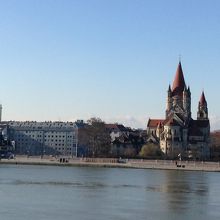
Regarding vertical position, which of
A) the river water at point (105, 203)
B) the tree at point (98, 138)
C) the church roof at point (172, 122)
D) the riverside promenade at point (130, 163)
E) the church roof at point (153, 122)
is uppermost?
the church roof at point (153, 122)

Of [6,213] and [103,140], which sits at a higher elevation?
[103,140]

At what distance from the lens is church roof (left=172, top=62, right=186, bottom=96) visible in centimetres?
14912

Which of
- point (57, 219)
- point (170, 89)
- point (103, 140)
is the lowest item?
point (57, 219)

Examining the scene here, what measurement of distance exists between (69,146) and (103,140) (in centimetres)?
5599

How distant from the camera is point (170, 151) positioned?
136750mm

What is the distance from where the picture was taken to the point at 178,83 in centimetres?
15000

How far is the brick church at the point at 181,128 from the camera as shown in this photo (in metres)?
138

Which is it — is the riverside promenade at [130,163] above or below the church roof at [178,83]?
below

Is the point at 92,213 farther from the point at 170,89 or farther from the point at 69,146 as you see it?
the point at 69,146

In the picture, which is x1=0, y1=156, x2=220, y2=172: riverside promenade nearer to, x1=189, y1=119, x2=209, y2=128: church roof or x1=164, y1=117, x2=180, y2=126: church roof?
x1=164, y1=117, x2=180, y2=126: church roof

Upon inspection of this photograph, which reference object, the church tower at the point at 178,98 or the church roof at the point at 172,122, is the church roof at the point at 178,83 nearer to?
the church tower at the point at 178,98

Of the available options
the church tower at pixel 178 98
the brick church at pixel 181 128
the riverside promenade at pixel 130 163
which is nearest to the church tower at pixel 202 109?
the brick church at pixel 181 128

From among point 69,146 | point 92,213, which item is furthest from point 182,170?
point 69,146

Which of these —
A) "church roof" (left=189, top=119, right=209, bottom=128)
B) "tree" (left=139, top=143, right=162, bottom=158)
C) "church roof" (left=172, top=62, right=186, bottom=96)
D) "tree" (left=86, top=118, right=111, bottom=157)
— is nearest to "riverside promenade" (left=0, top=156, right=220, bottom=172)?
"tree" (left=139, top=143, right=162, bottom=158)
